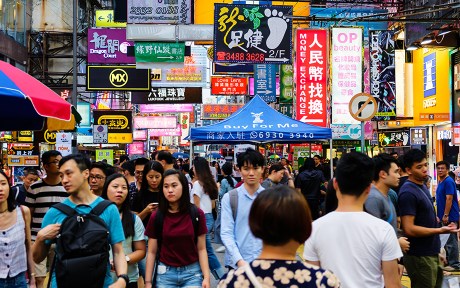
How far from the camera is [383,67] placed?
2284 centimetres

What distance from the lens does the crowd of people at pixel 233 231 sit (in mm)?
2822

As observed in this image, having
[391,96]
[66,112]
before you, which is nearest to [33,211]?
[66,112]

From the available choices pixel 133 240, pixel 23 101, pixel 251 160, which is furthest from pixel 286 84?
pixel 133 240

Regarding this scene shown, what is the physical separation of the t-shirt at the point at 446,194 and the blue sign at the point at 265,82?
13.8 meters

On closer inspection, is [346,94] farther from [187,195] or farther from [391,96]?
[187,195]

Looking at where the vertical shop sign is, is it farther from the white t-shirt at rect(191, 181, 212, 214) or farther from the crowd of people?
the crowd of people

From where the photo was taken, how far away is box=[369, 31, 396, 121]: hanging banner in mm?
22750

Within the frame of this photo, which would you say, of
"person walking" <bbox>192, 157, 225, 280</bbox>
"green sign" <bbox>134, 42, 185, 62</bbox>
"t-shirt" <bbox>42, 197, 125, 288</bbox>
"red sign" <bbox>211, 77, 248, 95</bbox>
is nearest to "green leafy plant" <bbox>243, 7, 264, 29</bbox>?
"green sign" <bbox>134, 42, 185, 62</bbox>

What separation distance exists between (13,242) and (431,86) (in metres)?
22.1

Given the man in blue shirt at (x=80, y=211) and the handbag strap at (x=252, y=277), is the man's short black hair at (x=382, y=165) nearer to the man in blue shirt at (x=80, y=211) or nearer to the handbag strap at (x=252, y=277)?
the man in blue shirt at (x=80, y=211)

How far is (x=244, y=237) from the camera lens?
5.98m

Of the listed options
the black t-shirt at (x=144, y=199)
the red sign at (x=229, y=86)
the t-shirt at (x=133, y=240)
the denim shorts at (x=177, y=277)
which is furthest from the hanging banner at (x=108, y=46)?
the denim shorts at (x=177, y=277)

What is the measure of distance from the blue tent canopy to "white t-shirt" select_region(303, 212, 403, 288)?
9.70m

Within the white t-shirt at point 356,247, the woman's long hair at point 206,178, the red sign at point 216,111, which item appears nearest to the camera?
the white t-shirt at point 356,247
